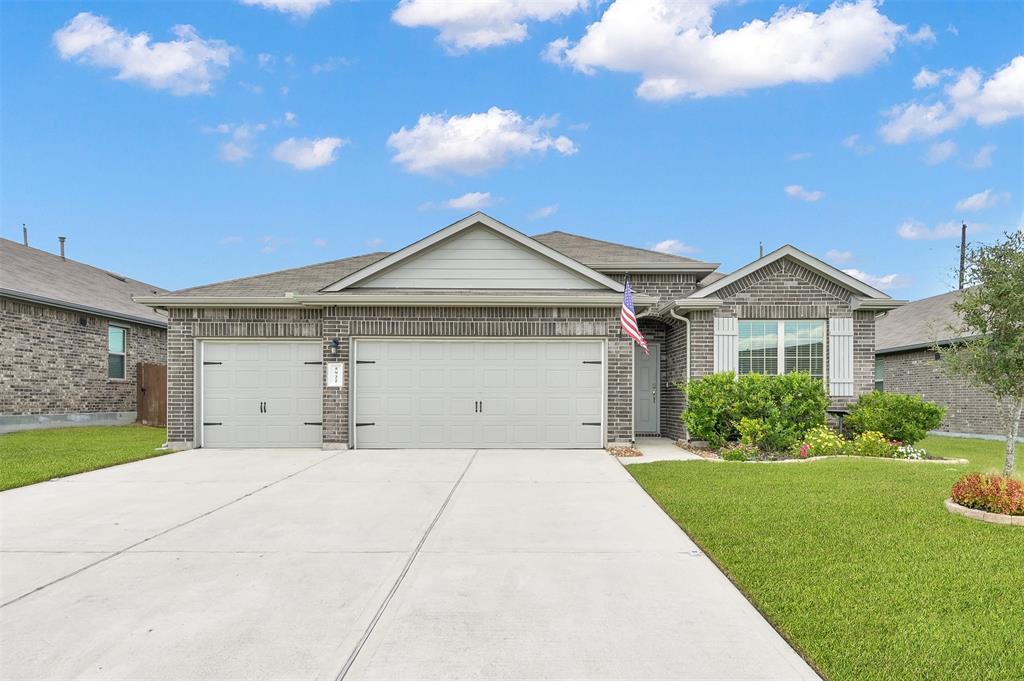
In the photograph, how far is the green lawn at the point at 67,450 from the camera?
9.28 metres

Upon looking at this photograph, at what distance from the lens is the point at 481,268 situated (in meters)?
12.6

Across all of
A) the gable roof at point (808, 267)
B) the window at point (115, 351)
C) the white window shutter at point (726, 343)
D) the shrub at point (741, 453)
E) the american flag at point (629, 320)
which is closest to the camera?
the shrub at point (741, 453)

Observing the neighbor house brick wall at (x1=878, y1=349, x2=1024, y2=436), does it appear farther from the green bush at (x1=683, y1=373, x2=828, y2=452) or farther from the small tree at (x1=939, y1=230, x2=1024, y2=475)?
the small tree at (x1=939, y1=230, x2=1024, y2=475)

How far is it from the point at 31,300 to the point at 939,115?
90.2ft

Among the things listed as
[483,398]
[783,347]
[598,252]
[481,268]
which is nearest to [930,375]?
[783,347]

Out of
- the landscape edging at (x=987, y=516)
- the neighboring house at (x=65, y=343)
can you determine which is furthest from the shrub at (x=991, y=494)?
the neighboring house at (x=65, y=343)

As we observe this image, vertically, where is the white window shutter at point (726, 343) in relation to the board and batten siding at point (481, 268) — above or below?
below

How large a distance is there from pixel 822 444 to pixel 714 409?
2.09 m

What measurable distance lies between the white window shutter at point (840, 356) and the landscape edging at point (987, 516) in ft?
23.6

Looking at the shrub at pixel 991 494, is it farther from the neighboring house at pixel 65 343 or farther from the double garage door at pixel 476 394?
the neighboring house at pixel 65 343

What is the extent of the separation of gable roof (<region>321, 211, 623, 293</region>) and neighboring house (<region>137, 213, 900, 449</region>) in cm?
3

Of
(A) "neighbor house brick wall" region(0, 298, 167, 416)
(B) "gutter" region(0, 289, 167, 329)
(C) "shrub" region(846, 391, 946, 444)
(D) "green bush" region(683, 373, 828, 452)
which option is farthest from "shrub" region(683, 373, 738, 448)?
(A) "neighbor house brick wall" region(0, 298, 167, 416)

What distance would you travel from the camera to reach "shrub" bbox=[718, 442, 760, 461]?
10602 millimetres

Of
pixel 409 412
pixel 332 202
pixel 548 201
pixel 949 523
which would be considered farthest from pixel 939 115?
pixel 332 202
